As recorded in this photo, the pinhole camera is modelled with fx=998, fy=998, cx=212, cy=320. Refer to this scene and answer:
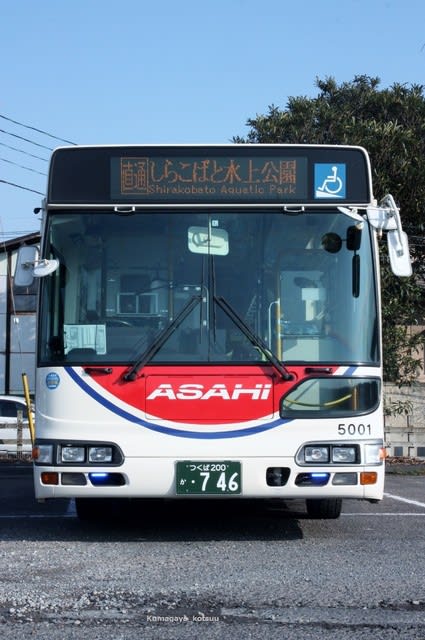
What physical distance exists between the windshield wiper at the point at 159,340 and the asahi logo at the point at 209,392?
0.23m

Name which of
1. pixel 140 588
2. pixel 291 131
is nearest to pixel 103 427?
pixel 140 588

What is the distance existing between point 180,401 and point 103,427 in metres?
0.66

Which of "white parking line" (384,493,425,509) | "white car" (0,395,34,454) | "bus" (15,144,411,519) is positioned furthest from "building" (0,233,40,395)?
"bus" (15,144,411,519)

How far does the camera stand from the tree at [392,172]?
66.2ft

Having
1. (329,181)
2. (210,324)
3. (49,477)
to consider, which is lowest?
(49,477)

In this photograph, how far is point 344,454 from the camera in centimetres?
813

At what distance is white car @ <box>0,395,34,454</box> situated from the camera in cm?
2083

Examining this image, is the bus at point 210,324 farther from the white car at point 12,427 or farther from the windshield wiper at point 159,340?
the white car at point 12,427

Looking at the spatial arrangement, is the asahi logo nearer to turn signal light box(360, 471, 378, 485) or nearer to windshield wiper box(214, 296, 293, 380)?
windshield wiper box(214, 296, 293, 380)

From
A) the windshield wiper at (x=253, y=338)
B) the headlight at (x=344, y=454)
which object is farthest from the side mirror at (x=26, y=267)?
the headlight at (x=344, y=454)

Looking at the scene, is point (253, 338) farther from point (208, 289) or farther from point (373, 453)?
point (373, 453)

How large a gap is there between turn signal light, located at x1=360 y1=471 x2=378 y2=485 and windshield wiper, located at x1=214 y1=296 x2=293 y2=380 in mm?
982

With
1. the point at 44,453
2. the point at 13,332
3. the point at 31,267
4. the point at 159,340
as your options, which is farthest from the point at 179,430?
the point at 13,332

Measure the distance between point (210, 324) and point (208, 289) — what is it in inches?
11.7
